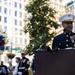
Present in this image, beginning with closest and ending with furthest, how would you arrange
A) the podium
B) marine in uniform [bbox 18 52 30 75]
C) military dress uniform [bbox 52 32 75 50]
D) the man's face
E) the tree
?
the podium
military dress uniform [bbox 52 32 75 50]
the man's face
marine in uniform [bbox 18 52 30 75]
the tree

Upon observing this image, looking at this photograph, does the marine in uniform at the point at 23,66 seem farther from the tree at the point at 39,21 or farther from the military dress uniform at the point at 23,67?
the tree at the point at 39,21

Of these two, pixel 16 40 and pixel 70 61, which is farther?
pixel 16 40

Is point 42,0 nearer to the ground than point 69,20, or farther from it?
farther from it

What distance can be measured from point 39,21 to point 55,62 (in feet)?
53.7

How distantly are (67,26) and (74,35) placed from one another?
7.2 inches

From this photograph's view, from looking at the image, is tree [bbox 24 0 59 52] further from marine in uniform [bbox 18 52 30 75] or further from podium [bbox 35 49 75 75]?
podium [bbox 35 49 75 75]

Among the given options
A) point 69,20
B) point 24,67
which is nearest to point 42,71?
point 69,20

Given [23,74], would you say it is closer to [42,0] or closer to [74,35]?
[74,35]

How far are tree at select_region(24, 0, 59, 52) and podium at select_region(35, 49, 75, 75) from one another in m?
15.2

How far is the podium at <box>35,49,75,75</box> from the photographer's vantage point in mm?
2602

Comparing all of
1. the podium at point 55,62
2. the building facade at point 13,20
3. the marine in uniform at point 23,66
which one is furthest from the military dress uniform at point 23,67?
the building facade at point 13,20

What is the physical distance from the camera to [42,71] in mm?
2850

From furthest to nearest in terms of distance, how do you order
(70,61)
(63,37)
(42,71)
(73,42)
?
(63,37)
(73,42)
(42,71)
(70,61)

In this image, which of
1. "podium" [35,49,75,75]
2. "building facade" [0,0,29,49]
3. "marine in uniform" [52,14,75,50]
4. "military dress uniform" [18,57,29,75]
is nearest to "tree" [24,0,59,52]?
"military dress uniform" [18,57,29,75]
